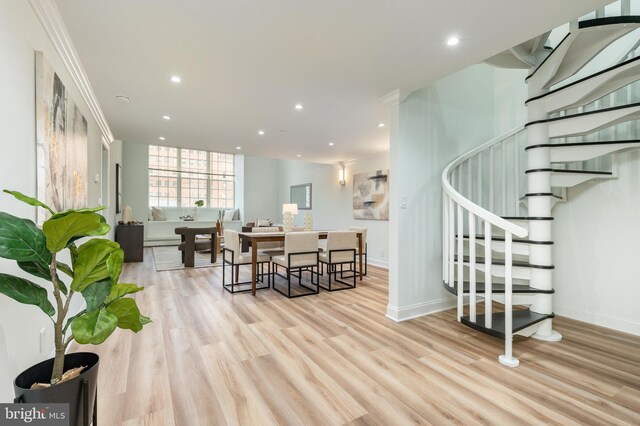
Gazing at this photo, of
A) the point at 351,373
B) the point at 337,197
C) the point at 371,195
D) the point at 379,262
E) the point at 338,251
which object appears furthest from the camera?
the point at 337,197

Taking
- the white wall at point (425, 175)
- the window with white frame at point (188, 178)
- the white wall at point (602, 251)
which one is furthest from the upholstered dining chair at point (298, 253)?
the window with white frame at point (188, 178)

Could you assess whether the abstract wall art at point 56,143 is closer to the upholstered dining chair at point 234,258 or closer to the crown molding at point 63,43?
the crown molding at point 63,43

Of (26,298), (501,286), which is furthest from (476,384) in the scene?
(26,298)

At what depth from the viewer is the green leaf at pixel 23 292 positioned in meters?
0.98

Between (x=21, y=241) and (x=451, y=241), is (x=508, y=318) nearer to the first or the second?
(x=451, y=241)

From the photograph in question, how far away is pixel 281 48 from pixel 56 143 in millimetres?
1748

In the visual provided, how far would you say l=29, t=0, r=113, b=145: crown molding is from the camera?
5.65ft

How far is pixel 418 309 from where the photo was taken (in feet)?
10.2

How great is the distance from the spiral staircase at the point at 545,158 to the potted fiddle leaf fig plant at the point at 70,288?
7.76ft

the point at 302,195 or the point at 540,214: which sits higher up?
the point at 302,195

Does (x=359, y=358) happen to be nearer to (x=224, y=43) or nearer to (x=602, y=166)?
(x=224, y=43)

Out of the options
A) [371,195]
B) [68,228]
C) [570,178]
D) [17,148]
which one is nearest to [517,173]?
[570,178]

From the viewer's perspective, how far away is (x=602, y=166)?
9.68 feet

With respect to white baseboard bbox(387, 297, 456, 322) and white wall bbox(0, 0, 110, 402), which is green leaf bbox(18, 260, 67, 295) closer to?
white wall bbox(0, 0, 110, 402)
